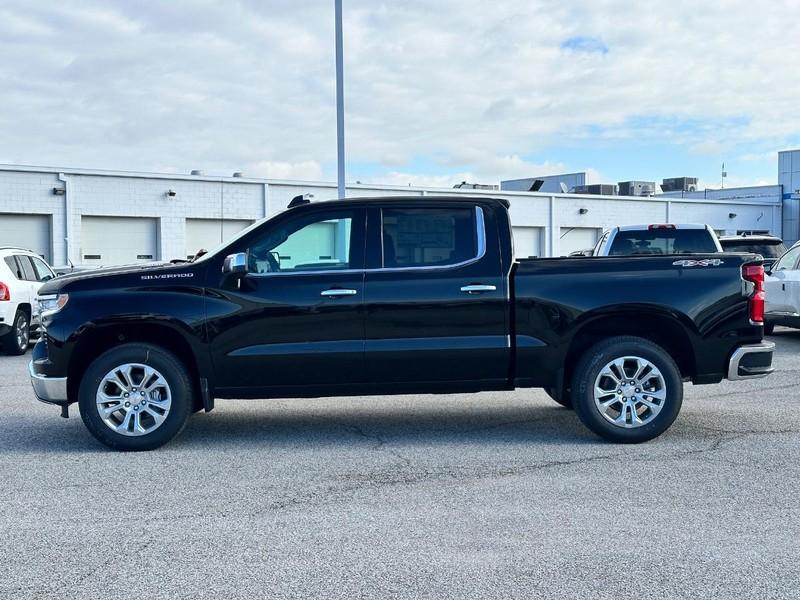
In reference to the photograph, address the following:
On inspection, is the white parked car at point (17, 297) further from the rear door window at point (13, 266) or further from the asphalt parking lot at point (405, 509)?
the asphalt parking lot at point (405, 509)

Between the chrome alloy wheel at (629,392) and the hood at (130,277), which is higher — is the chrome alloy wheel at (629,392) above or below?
below

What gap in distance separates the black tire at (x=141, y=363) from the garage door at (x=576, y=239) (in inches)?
1258

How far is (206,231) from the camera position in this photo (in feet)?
101

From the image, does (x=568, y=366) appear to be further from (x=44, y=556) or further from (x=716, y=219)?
(x=716, y=219)

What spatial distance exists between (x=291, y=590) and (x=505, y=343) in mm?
3479

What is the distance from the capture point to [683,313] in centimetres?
739

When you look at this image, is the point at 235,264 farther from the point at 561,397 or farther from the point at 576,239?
the point at 576,239

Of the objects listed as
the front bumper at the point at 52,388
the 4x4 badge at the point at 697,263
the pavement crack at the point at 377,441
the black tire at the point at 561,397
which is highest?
the 4x4 badge at the point at 697,263

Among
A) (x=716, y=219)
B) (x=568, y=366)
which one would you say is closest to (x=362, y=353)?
(x=568, y=366)

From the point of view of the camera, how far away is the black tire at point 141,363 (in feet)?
23.6

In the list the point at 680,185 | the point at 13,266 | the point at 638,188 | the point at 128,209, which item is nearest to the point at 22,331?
the point at 13,266

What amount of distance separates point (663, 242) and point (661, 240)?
Result: 0.18ft

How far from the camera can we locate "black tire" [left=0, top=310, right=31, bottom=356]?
14.7 m

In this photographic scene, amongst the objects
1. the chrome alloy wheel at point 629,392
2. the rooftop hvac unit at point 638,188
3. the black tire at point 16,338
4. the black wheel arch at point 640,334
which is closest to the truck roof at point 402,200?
the black wheel arch at point 640,334
